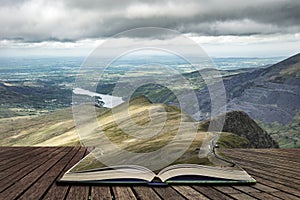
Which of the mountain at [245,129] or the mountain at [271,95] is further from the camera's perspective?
the mountain at [271,95]

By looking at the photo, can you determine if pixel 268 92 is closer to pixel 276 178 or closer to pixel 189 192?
pixel 276 178

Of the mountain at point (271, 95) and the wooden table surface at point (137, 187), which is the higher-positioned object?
the wooden table surface at point (137, 187)

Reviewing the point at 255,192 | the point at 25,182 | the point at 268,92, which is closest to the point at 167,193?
the point at 255,192

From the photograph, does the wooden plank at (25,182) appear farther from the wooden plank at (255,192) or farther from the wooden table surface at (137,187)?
the wooden plank at (255,192)

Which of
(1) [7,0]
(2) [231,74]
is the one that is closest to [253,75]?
(2) [231,74]

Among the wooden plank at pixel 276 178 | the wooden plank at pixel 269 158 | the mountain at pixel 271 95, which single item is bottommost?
the mountain at pixel 271 95

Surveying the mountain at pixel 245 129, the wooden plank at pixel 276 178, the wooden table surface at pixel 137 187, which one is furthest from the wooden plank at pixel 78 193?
the mountain at pixel 245 129

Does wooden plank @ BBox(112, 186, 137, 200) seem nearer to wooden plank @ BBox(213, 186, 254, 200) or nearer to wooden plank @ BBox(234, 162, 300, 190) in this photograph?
wooden plank @ BBox(213, 186, 254, 200)
